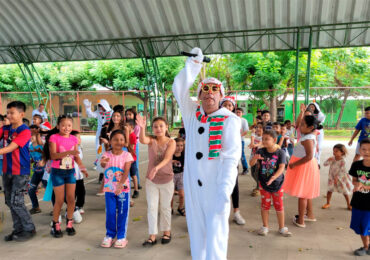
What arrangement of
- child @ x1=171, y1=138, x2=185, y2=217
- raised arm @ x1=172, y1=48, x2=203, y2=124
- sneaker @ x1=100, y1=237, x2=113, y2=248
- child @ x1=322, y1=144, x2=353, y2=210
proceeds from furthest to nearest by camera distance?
child @ x1=322, y1=144, x2=353, y2=210, child @ x1=171, y1=138, x2=185, y2=217, sneaker @ x1=100, y1=237, x2=113, y2=248, raised arm @ x1=172, y1=48, x2=203, y2=124

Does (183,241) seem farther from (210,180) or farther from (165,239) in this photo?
(210,180)

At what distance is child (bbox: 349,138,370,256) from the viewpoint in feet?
10.9

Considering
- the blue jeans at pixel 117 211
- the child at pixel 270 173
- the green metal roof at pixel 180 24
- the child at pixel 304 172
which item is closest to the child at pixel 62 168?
the blue jeans at pixel 117 211

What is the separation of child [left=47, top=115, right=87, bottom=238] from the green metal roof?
7.37 metres

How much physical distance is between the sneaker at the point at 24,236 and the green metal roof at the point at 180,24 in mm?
8293

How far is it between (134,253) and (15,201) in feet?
5.36

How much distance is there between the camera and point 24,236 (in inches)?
150

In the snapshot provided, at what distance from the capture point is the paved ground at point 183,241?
340 cm

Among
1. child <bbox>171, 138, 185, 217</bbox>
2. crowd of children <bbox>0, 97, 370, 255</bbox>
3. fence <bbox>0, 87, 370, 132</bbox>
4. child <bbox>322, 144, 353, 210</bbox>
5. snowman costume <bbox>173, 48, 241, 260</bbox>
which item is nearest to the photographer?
snowman costume <bbox>173, 48, 241, 260</bbox>

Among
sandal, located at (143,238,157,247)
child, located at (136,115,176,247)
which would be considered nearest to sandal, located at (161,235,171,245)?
child, located at (136,115,176,247)

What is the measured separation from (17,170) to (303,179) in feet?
12.0

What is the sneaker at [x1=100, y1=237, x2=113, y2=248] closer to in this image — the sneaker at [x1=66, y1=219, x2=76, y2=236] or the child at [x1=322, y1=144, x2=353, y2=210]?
the sneaker at [x1=66, y1=219, x2=76, y2=236]

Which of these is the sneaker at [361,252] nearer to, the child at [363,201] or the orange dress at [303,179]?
the child at [363,201]

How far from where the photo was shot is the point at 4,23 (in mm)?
12039
